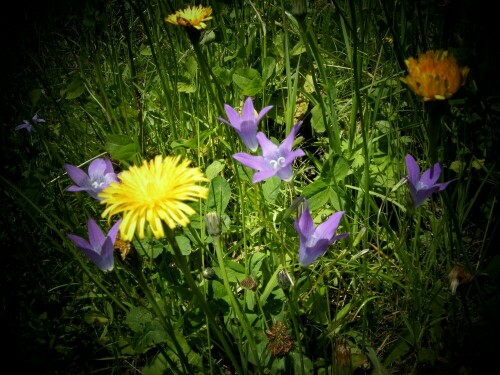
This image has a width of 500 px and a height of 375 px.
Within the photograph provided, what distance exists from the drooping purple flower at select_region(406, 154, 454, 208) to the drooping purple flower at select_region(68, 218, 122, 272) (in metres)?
0.75

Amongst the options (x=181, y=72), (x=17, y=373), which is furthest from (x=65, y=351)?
(x=181, y=72)

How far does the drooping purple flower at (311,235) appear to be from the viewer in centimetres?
85

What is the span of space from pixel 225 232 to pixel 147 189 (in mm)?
790

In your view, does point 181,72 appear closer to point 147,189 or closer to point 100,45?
point 100,45

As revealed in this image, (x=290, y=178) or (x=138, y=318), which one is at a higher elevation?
(x=290, y=178)

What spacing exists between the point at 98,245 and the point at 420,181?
35.5 inches

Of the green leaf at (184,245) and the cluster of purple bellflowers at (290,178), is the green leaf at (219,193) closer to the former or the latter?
the green leaf at (184,245)

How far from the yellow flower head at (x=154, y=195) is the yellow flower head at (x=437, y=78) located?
563 millimetres

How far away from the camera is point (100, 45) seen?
2.09 meters

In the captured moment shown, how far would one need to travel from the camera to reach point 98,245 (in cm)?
95

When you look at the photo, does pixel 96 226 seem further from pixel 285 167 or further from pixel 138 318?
pixel 285 167

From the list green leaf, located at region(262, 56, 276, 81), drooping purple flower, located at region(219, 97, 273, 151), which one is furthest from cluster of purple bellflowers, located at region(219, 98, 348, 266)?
green leaf, located at region(262, 56, 276, 81)

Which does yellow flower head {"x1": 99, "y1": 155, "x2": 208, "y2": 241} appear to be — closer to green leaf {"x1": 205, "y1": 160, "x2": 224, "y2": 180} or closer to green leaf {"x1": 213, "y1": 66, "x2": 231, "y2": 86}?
green leaf {"x1": 205, "y1": 160, "x2": 224, "y2": 180}

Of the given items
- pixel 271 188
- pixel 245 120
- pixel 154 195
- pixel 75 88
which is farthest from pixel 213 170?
pixel 75 88
